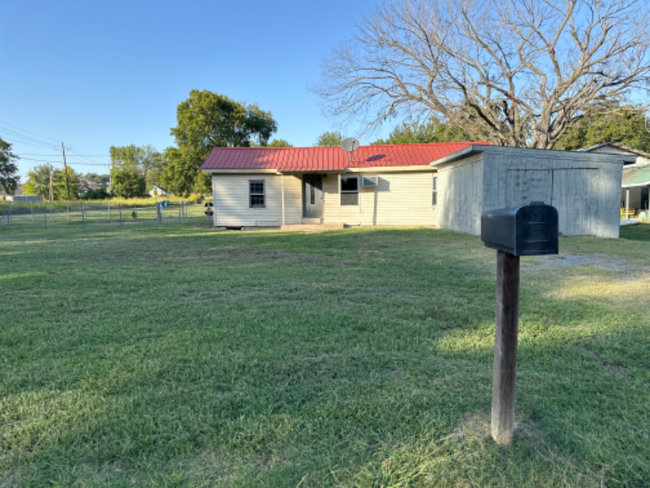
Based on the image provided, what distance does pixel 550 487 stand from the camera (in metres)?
1.45

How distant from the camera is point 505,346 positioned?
1.66 metres

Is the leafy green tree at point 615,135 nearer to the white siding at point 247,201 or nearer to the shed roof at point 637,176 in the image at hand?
the shed roof at point 637,176

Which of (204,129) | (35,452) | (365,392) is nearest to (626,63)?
(365,392)

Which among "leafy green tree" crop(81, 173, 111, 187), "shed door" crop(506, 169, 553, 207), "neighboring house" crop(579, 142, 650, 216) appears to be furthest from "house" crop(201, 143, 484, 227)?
"leafy green tree" crop(81, 173, 111, 187)

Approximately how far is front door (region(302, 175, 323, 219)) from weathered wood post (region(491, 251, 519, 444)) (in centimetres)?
1408

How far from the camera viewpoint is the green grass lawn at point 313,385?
1.57 meters

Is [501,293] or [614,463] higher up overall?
[501,293]

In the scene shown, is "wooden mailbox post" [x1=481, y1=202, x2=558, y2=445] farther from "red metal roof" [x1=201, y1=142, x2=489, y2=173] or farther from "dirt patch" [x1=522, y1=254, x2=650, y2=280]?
"red metal roof" [x1=201, y1=142, x2=489, y2=173]

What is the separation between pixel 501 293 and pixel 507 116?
70.2 feet

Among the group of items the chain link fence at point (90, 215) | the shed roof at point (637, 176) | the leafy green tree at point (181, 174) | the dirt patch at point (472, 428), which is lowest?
the dirt patch at point (472, 428)

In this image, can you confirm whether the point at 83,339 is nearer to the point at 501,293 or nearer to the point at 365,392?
the point at 365,392

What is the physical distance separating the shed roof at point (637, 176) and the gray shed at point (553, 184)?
29.2 ft

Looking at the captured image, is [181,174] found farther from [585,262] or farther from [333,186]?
[585,262]

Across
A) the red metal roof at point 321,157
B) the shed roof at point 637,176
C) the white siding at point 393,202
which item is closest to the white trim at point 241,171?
the red metal roof at point 321,157
